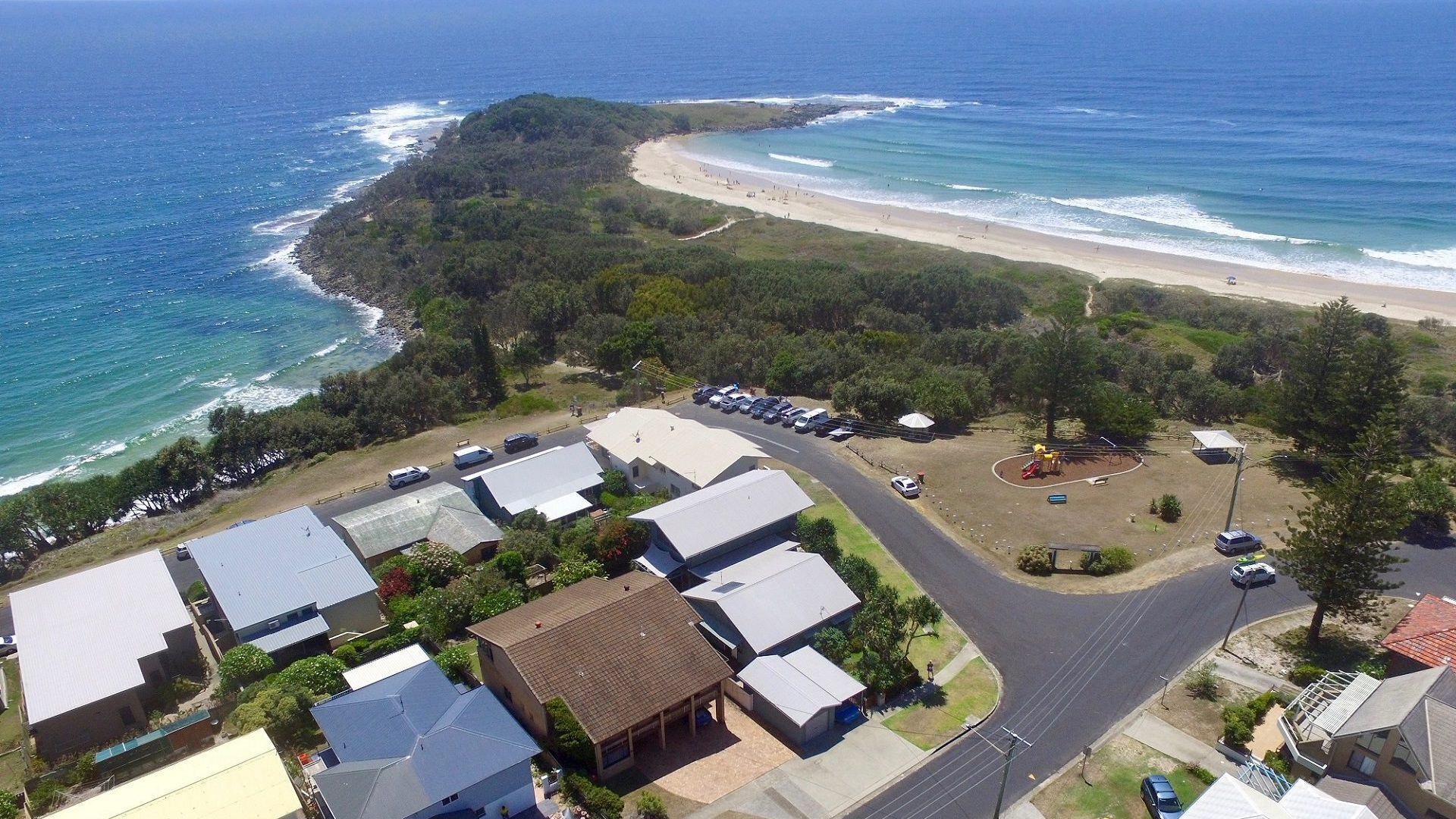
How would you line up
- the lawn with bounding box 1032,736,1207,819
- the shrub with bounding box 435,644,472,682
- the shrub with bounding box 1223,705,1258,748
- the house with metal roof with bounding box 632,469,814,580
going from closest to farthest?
the lawn with bounding box 1032,736,1207,819, the shrub with bounding box 1223,705,1258,748, the shrub with bounding box 435,644,472,682, the house with metal roof with bounding box 632,469,814,580

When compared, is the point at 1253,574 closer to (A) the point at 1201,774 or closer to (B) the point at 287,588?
(A) the point at 1201,774

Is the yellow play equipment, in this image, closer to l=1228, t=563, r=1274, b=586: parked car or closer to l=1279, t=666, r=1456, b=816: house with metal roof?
l=1228, t=563, r=1274, b=586: parked car

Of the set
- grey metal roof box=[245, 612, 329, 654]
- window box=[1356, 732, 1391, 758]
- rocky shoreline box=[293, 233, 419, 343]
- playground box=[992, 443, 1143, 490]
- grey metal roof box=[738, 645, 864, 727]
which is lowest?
rocky shoreline box=[293, 233, 419, 343]

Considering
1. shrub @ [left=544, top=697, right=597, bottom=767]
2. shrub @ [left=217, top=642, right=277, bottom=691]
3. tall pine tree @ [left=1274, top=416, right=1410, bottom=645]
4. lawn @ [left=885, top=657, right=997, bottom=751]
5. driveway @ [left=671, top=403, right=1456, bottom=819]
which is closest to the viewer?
shrub @ [left=544, top=697, right=597, bottom=767]

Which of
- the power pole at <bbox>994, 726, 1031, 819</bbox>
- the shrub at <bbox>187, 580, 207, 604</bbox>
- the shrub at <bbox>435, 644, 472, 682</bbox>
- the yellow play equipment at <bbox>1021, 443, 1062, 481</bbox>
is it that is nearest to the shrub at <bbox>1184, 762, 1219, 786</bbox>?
the power pole at <bbox>994, 726, 1031, 819</bbox>

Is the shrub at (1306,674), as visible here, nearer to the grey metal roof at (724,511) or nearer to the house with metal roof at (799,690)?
the house with metal roof at (799,690)

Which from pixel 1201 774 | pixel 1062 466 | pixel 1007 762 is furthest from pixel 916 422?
pixel 1007 762

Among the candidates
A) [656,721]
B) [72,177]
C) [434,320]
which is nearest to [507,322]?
[434,320]
